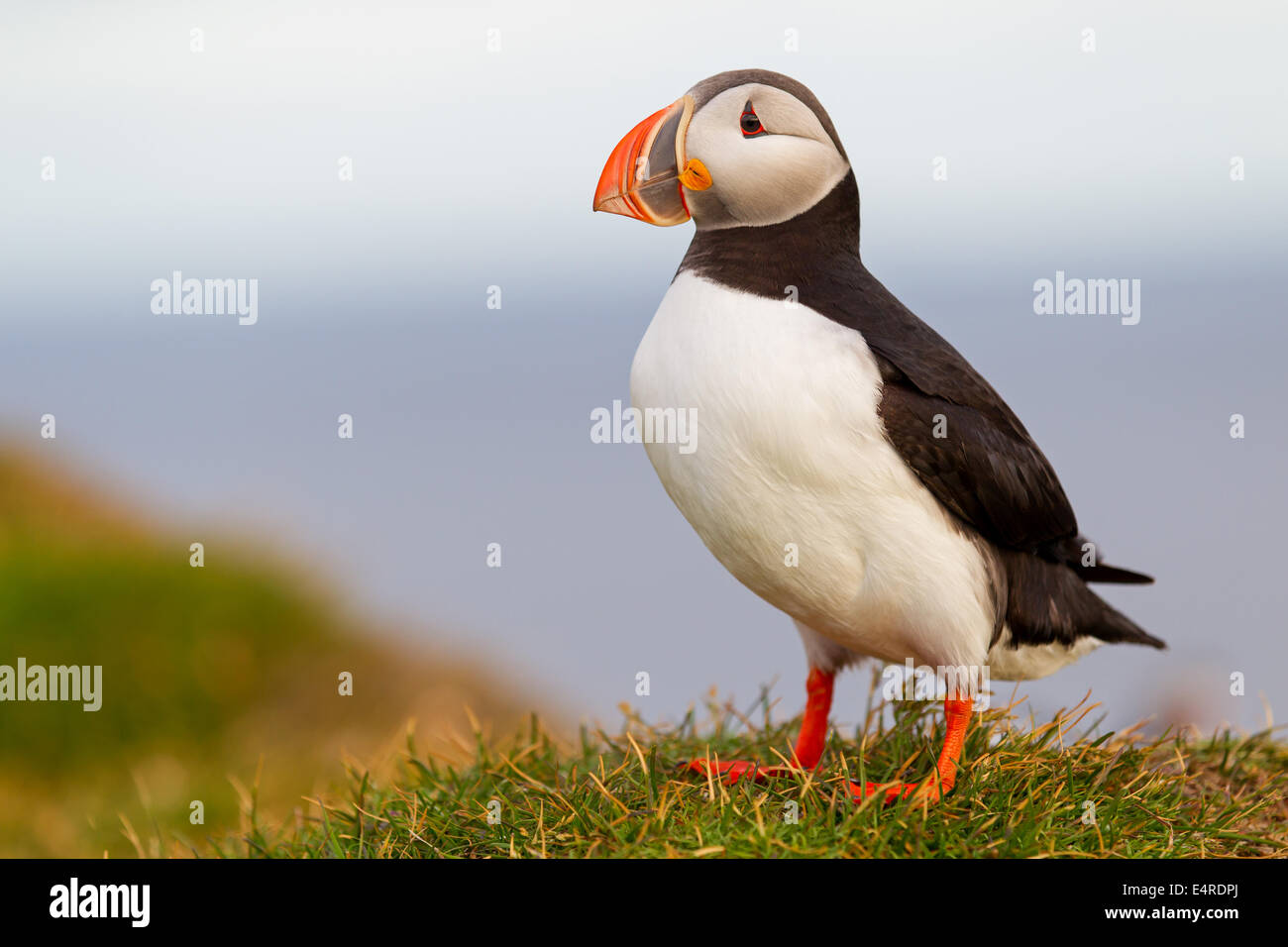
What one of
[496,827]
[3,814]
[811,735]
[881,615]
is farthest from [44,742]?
[881,615]

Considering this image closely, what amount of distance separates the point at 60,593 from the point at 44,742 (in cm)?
137

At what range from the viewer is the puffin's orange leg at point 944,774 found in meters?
3.73

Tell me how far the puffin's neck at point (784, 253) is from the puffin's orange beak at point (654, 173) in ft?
0.57

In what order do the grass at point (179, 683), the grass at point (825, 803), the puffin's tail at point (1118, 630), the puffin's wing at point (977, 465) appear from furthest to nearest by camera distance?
the grass at point (179, 683)
the puffin's tail at point (1118, 630)
the puffin's wing at point (977, 465)
the grass at point (825, 803)

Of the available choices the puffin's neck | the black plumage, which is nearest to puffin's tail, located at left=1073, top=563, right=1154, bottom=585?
the black plumage

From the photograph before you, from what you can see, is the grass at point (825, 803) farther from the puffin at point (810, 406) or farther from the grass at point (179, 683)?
the grass at point (179, 683)

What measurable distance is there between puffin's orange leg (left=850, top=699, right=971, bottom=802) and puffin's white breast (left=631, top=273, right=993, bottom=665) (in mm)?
218

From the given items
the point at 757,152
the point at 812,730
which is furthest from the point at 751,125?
the point at 812,730

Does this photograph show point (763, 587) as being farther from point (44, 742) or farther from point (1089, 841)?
point (44, 742)

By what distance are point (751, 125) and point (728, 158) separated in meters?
0.15

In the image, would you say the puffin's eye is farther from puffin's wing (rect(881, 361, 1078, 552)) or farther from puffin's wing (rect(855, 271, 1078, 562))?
puffin's wing (rect(881, 361, 1078, 552))

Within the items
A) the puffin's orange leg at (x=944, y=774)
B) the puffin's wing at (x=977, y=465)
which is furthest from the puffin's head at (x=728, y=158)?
the puffin's orange leg at (x=944, y=774)

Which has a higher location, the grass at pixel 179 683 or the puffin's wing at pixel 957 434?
the puffin's wing at pixel 957 434
